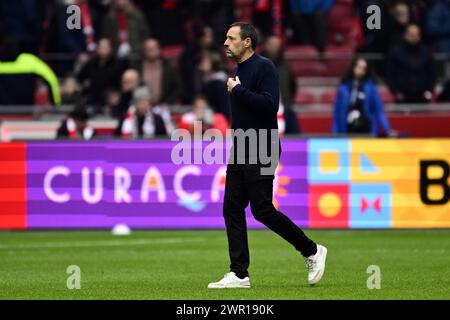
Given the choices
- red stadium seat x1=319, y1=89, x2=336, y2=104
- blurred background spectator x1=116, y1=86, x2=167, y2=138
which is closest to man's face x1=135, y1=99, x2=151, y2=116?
blurred background spectator x1=116, y1=86, x2=167, y2=138

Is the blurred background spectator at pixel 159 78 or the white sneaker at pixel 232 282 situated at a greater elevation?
the blurred background spectator at pixel 159 78

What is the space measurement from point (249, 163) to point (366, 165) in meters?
8.04

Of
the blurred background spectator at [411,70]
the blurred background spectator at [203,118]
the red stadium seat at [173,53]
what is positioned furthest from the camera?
the red stadium seat at [173,53]

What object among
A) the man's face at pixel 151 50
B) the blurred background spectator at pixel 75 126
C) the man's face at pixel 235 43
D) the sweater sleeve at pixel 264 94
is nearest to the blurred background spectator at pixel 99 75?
the man's face at pixel 151 50

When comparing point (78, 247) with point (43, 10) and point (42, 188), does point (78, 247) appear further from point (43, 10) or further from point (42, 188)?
point (43, 10)

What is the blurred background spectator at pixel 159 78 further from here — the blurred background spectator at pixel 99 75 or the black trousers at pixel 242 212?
the black trousers at pixel 242 212

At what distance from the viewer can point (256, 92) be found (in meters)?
12.9

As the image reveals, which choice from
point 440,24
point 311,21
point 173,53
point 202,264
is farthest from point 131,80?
point 202,264

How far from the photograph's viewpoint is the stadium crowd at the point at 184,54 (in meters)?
22.7

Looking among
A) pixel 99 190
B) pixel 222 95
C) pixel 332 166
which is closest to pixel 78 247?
pixel 99 190

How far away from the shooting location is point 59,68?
2608 centimetres

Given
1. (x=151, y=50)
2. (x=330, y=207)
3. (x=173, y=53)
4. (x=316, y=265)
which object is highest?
(x=151, y=50)

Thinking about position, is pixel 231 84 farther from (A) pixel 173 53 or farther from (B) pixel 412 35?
(A) pixel 173 53

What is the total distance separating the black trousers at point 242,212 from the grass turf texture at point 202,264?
0.36 m
